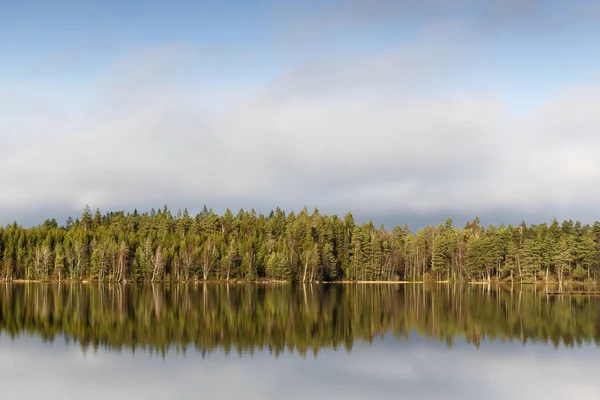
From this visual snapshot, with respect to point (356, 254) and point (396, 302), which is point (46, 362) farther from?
point (356, 254)

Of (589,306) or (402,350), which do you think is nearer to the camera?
(402,350)

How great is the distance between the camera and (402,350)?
49031 millimetres

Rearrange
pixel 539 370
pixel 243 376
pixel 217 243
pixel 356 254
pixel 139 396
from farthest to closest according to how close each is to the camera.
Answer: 1. pixel 356 254
2. pixel 217 243
3. pixel 539 370
4. pixel 243 376
5. pixel 139 396

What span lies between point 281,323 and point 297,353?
1843 cm

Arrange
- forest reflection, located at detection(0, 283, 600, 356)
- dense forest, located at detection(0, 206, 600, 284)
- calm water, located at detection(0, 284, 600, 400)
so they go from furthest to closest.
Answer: dense forest, located at detection(0, 206, 600, 284) → forest reflection, located at detection(0, 283, 600, 356) → calm water, located at detection(0, 284, 600, 400)

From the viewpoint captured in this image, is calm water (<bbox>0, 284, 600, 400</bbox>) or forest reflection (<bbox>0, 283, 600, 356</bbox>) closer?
calm water (<bbox>0, 284, 600, 400</bbox>)

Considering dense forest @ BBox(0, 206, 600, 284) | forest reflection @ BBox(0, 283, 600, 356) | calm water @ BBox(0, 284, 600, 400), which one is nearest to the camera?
calm water @ BBox(0, 284, 600, 400)

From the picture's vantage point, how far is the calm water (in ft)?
118

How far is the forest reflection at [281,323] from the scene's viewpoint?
52969 mm

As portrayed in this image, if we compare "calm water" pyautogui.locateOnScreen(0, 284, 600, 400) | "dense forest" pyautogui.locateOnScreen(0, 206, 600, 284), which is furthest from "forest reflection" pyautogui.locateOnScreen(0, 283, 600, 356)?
"dense forest" pyautogui.locateOnScreen(0, 206, 600, 284)

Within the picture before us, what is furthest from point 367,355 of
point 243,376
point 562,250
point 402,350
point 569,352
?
point 562,250

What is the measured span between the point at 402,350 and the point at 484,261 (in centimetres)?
13717

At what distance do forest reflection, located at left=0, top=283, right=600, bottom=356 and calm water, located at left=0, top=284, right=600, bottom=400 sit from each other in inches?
7.9

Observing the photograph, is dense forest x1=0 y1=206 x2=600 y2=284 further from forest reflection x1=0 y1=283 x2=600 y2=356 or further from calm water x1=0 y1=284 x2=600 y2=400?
calm water x1=0 y1=284 x2=600 y2=400
